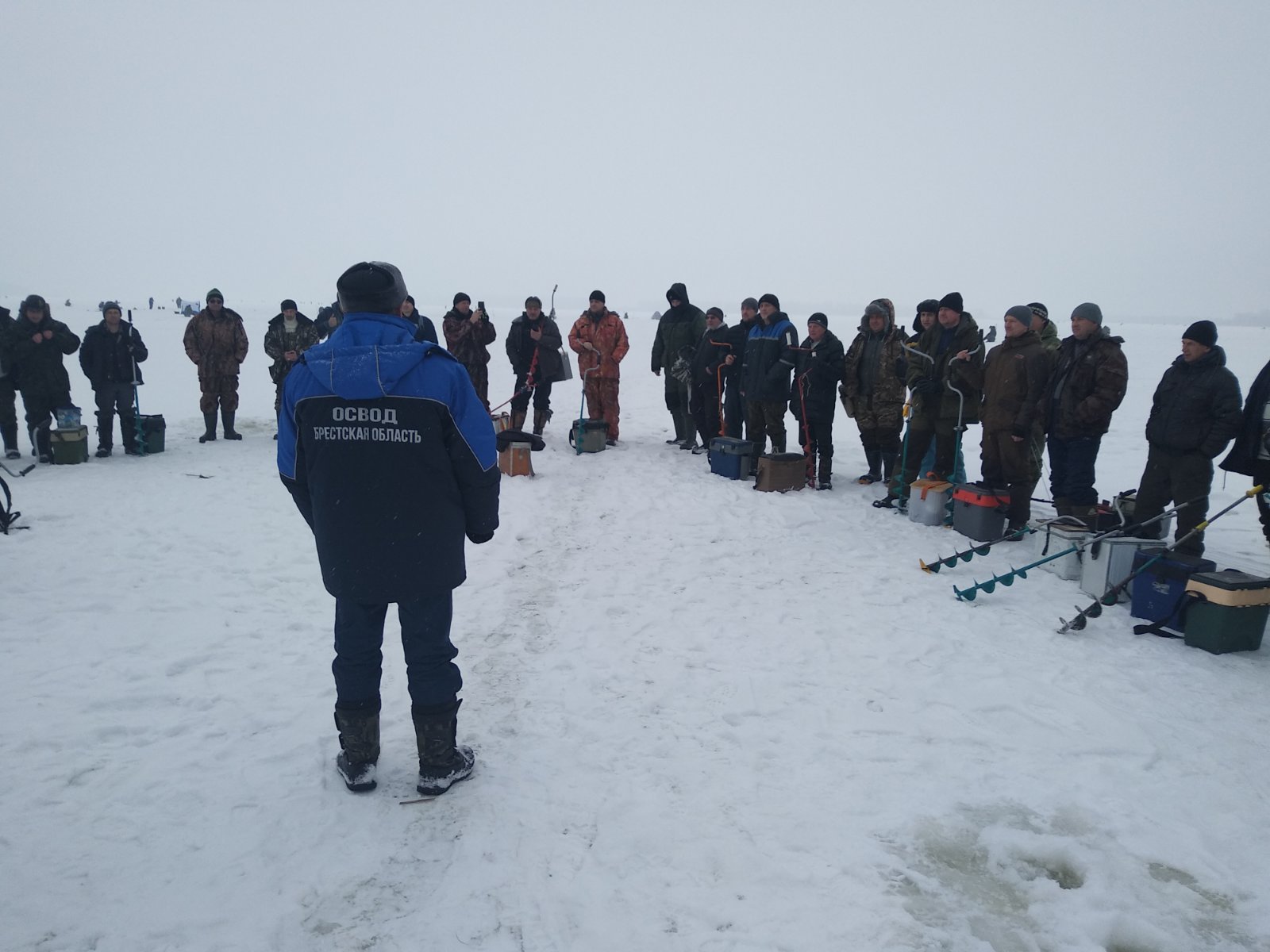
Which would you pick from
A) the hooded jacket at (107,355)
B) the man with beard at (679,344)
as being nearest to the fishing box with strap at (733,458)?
the man with beard at (679,344)

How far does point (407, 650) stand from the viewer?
2906 mm

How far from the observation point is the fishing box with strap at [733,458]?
861 centimetres

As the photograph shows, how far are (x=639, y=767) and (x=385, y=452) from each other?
1718 mm

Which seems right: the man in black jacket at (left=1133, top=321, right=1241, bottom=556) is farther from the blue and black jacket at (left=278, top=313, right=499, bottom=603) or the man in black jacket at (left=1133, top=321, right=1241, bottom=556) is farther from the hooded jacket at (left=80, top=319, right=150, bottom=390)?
the hooded jacket at (left=80, top=319, right=150, bottom=390)

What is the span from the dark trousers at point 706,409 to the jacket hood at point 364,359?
733 centimetres

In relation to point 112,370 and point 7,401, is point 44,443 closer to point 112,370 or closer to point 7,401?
point 7,401

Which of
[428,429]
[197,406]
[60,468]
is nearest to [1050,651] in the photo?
[428,429]

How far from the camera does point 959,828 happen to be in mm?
2900

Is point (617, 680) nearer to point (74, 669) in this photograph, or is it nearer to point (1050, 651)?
point (1050, 651)

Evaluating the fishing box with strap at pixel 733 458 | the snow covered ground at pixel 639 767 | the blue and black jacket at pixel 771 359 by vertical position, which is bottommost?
the snow covered ground at pixel 639 767

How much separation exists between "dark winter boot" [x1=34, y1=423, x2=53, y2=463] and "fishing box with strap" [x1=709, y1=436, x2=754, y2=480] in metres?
7.56

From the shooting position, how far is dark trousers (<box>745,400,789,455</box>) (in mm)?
8688

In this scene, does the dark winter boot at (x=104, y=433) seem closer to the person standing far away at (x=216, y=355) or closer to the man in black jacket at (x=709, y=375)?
the person standing far away at (x=216, y=355)

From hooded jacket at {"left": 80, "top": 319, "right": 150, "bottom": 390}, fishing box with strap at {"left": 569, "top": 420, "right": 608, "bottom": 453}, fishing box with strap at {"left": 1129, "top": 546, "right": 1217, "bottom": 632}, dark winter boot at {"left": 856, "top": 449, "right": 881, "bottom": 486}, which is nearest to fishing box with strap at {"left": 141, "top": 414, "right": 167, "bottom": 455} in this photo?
hooded jacket at {"left": 80, "top": 319, "right": 150, "bottom": 390}
